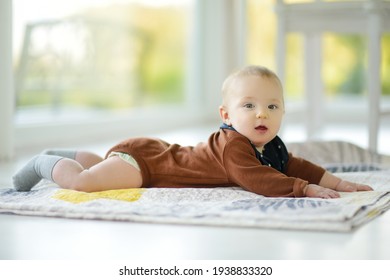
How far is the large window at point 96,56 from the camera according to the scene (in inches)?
119

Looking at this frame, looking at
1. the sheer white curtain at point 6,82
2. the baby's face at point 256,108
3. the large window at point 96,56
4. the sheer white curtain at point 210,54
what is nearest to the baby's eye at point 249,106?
the baby's face at point 256,108

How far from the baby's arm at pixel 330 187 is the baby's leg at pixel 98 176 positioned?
0.39 m

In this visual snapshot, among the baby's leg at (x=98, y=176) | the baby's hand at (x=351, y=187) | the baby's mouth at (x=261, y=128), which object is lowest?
the baby's hand at (x=351, y=187)

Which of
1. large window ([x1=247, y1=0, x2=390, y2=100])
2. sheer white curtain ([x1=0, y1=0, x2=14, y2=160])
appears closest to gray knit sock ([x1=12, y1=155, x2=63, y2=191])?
sheer white curtain ([x1=0, y1=0, x2=14, y2=160])

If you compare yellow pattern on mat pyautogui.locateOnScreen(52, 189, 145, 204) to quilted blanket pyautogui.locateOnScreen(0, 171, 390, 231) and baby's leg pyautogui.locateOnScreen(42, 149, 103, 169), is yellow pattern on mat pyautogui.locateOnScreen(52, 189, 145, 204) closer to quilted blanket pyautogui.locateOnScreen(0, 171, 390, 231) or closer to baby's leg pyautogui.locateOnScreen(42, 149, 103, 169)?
quilted blanket pyautogui.locateOnScreen(0, 171, 390, 231)

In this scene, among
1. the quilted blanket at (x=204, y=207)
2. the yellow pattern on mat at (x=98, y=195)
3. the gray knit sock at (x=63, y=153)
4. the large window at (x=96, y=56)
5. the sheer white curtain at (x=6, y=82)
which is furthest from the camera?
the large window at (x=96, y=56)

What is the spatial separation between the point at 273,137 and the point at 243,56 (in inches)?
112

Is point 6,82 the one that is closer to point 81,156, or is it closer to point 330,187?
point 81,156

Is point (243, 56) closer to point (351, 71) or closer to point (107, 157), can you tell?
point (351, 71)

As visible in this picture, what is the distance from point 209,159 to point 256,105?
0.53 ft

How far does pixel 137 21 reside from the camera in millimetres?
3869

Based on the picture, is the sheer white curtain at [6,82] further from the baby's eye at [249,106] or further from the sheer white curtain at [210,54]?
the sheer white curtain at [210,54]

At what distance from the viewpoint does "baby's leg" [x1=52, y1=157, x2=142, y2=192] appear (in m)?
1.55

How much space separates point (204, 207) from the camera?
1358 millimetres
